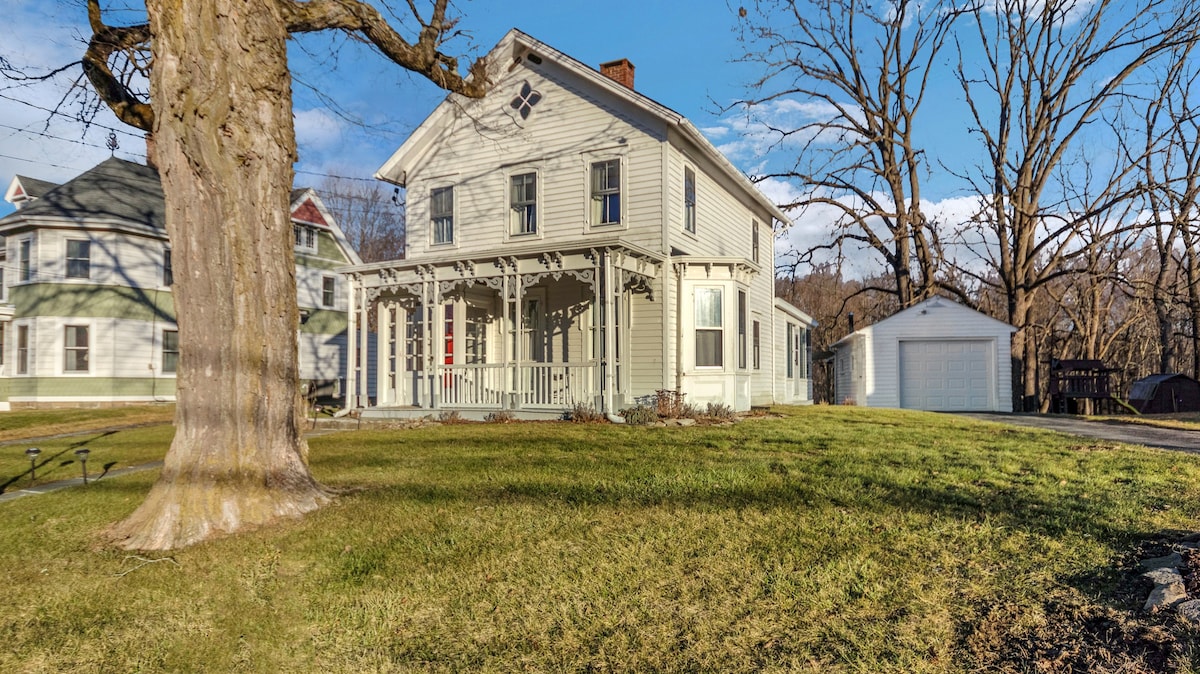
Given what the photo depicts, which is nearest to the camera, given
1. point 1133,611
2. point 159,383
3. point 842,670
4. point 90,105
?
point 842,670

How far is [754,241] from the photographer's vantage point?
19.5 metres

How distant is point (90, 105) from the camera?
9406 mm

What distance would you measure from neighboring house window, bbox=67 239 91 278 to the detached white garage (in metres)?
23.0

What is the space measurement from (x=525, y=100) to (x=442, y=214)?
3.18 metres

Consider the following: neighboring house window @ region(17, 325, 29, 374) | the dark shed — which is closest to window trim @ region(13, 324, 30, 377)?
neighboring house window @ region(17, 325, 29, 374)

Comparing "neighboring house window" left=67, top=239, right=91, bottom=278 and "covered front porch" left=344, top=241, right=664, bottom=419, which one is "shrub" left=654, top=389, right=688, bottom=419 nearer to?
"covered front porch" left=344, top=241, right=664, bottom=419

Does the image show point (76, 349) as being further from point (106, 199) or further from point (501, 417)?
point (501, 417)

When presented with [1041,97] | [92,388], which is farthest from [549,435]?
[1041,97]

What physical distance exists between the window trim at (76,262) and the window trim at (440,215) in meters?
11.6

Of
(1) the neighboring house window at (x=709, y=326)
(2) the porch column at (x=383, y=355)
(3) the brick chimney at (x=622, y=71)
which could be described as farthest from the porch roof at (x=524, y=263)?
(3) the brick chimney at (x=622, y=71)

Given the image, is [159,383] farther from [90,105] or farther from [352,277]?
[90,105]

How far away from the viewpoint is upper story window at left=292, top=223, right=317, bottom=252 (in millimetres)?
25202

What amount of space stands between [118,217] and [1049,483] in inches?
935

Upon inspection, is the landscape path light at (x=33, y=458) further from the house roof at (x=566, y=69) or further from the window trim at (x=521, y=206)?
the window trim at (x=521, y=206)
